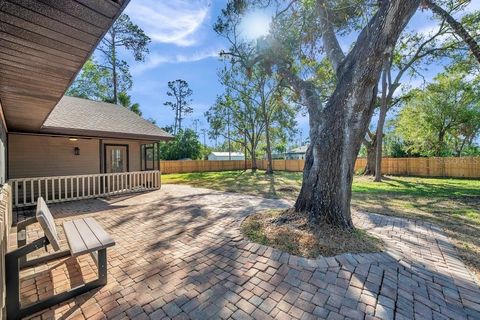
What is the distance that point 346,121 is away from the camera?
3.87m

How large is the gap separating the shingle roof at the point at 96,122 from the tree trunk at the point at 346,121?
7.60m

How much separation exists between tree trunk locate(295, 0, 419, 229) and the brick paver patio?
3.57 feet

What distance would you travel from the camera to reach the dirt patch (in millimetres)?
3244

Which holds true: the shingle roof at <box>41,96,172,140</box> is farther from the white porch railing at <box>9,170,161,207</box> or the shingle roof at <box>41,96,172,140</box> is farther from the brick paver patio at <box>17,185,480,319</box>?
the brick paver patio at <box>17,185,480,319</box>

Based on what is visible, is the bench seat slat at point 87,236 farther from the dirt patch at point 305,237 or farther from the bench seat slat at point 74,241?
the dirt patch at point 305,237

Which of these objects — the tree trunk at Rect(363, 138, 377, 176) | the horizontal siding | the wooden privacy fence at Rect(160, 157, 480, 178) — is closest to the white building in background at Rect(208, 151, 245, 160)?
the wooden privacy fence at Rect(160, 157, 480, 178)

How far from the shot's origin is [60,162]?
8977 millimetres

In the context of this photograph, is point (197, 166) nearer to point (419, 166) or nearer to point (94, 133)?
point (94, 133)

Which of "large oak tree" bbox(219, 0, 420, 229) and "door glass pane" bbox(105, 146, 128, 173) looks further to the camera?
"door glass pane" bbox(105, 146, 128, 173)

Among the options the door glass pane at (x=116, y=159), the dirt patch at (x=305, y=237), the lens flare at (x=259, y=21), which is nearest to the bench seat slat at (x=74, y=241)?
the dirt patch at (x=305, y=237)

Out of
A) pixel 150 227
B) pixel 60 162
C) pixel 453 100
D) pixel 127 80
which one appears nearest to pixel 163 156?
pixel 127 80

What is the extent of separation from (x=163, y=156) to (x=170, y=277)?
25.4 m

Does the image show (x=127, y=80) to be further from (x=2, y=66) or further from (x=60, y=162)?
(x=2, y=66)

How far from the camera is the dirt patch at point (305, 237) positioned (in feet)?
10.6
